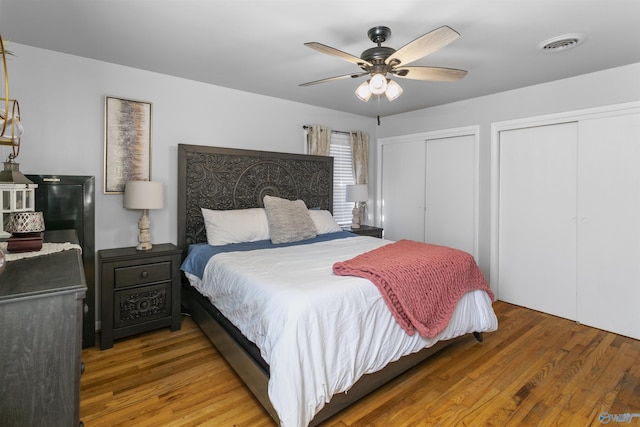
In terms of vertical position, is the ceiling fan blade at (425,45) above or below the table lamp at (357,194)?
above

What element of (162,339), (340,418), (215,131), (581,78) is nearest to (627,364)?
(340,418)

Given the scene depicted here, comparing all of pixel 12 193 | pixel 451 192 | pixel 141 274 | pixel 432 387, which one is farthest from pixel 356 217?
pixel 12 193

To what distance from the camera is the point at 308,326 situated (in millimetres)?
1641

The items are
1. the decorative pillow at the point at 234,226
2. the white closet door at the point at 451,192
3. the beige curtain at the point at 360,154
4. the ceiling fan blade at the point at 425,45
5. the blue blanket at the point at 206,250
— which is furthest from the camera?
the beige curtain at the point at 360,154

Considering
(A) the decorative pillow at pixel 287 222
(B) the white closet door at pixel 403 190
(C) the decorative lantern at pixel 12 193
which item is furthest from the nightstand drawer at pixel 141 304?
(B) the white closet door at pixel 403 190

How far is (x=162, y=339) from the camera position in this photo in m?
2.83

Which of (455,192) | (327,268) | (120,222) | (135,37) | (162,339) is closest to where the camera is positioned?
(327,268)

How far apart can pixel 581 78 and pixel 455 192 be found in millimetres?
1703

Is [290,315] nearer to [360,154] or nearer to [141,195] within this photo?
[141,195]

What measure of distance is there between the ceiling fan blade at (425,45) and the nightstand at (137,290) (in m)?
2.43

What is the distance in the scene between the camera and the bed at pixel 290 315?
5.32 ft

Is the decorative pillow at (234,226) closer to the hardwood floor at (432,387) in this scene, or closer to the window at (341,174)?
the hardwood floor at (432,387)

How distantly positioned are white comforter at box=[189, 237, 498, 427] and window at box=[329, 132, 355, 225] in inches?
91.4

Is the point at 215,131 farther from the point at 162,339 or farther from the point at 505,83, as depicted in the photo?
the point at 505,83
